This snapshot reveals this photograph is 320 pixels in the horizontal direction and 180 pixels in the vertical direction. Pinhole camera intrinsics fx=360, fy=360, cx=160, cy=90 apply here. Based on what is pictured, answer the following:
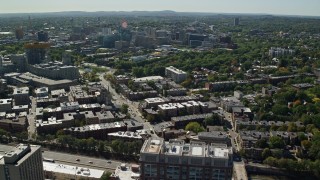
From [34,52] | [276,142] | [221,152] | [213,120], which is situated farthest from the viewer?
[34,52]

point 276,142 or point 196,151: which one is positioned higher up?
point 196,151

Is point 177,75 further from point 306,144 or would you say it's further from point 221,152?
point 221,152

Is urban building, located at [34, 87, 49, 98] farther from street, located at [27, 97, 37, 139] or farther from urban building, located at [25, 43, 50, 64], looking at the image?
Answer: urban building, located at [25, 43, 50, 64]

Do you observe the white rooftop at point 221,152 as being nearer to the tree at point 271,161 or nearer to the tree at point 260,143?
the tree at point 271,161

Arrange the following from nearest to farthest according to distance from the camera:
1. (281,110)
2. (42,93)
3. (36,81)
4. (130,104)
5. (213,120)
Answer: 1. (213,120)
2. (281,110)
3. (130,104)
4. (42,93)
5. (36,81)

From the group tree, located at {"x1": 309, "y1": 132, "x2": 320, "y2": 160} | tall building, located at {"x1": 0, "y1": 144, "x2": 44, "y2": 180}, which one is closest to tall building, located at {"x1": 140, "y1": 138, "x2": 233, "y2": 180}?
tall building, located at {"x1": 0, "y1": 144, "x2": 44, "y2": 180}

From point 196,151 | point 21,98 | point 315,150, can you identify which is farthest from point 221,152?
point 21,98
